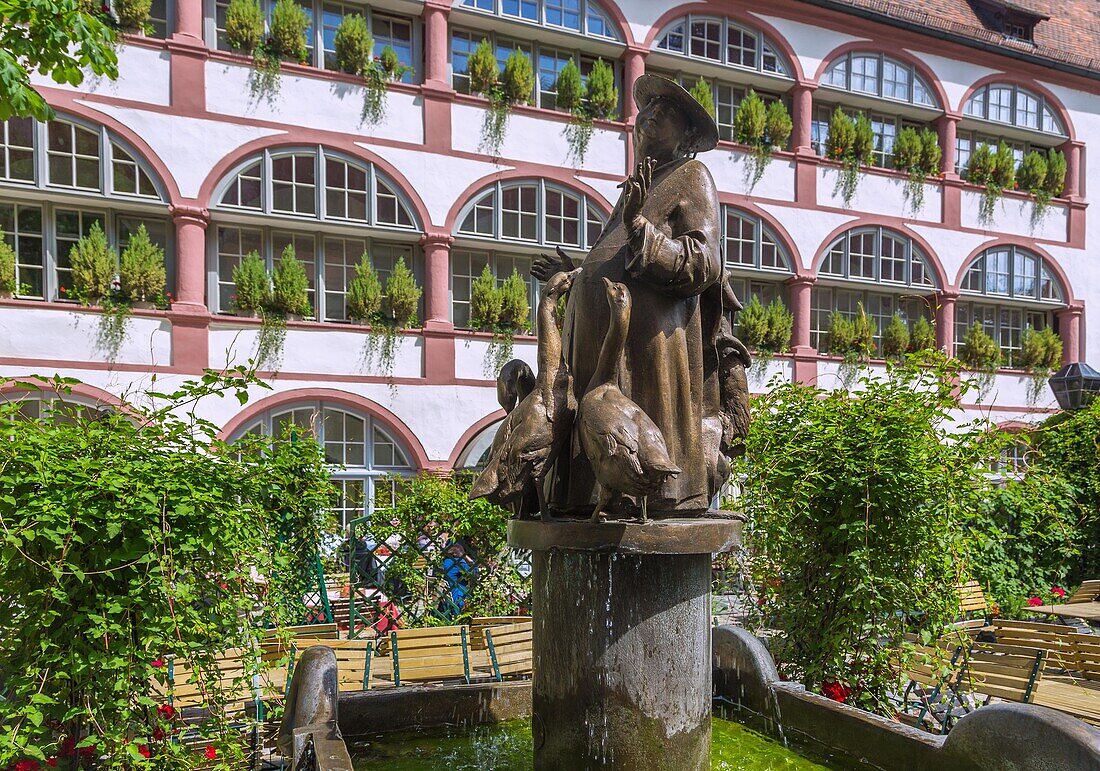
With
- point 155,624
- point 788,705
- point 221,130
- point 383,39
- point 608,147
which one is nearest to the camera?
point 155,624

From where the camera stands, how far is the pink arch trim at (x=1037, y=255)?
20562 millimetres

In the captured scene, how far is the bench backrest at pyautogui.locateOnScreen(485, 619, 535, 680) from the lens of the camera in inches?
244

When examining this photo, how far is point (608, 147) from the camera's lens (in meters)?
17.1

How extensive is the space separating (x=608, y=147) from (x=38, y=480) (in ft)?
48.7

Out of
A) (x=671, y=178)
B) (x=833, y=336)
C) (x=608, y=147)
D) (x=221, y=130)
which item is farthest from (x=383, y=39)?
(x=671, y=178)

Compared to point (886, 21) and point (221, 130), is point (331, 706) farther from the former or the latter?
point (886, 21)

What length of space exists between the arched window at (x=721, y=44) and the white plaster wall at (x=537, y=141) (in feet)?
7.96

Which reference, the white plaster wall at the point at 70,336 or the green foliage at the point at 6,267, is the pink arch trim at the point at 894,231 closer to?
the white plaster wall at the point at 70,336

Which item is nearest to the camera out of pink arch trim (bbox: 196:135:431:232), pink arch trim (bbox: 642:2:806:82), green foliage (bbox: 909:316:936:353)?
pink arch trim (bbox: 196:135:431:232)

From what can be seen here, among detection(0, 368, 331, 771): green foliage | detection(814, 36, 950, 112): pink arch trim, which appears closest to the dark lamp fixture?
detection(814, 36, 950, 112): pink arch trim

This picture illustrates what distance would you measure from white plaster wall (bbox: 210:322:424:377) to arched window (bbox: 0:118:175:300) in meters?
2.31

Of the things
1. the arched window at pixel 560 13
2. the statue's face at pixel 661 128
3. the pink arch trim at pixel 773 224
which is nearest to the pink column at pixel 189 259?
the arched window at pixel 560 13

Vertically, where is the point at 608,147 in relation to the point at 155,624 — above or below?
above

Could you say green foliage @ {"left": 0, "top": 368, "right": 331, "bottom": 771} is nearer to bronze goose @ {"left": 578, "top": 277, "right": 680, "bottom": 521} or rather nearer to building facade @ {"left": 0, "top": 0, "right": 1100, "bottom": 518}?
bronze goose @ {"left": 578, "top": 277, "right": 680, "bottom": 521}
